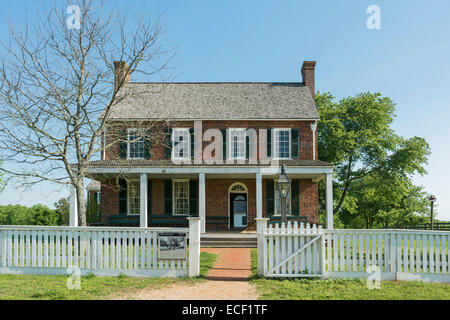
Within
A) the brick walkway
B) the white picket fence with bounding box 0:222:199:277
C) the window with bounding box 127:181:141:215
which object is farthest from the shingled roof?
the white picket fence with bounding box 0:222:199:277

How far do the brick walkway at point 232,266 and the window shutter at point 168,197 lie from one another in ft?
19.0

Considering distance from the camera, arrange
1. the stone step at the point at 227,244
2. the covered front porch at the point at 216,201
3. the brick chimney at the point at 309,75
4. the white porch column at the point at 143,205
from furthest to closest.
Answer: the brick chimney at the point at 309,75 < the covered front porch at the point at 216,201 < the white porch column at the point at 143,205 < the stone step at the point at 227,244

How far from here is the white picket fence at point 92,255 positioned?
8273mm

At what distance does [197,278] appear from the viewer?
816cm

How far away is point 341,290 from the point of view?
280 inches

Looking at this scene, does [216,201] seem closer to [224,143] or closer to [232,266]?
[224,143]

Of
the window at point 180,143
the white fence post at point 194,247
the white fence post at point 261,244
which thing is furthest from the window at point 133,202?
the white fence post at point 261,244

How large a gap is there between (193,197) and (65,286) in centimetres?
1179

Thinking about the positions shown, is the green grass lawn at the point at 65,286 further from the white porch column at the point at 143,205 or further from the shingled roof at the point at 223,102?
the shingled roof at the point at 223,102

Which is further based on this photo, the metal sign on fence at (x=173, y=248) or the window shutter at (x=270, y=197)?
the window shutter at (x=270, y=197)
